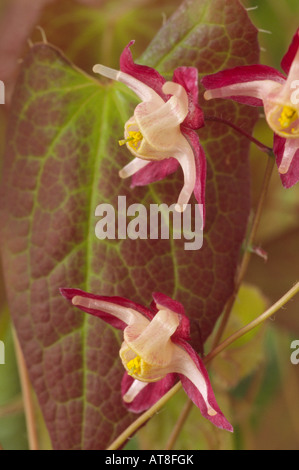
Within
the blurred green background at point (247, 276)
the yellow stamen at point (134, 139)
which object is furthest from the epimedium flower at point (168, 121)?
the blurred green background at point (247, 276)

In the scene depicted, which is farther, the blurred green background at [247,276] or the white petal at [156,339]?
the blurred green background at [247,276]

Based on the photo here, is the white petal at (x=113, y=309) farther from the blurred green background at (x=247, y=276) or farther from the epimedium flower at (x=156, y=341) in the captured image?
the blurred green background at (x=247, y=276)

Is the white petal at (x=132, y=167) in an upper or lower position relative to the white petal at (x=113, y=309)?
upper

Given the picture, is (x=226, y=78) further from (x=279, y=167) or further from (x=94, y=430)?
(x=94, y=430)

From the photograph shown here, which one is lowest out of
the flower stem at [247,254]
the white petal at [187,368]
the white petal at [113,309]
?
the white petal at [187,368]

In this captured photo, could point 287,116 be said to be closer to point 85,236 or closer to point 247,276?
point 85,236

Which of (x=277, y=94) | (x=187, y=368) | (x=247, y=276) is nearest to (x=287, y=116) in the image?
(x=277, y=94)

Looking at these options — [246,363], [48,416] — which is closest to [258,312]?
[246,363]
